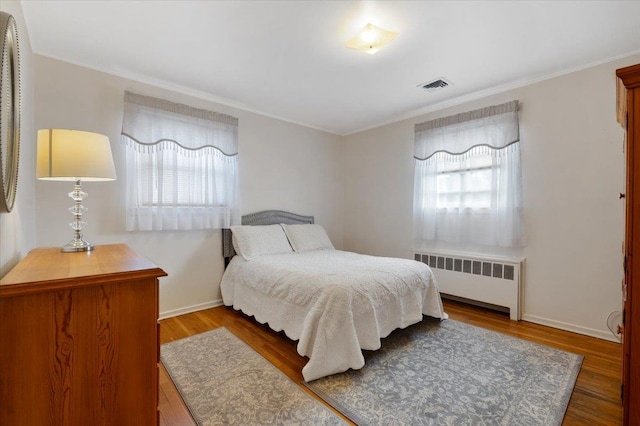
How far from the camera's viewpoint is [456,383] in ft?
5.91

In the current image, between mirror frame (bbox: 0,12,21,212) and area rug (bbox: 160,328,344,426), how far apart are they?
4.53ft

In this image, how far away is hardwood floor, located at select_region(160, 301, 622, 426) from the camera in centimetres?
155

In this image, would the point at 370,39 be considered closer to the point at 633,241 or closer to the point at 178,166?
the point at 633,241

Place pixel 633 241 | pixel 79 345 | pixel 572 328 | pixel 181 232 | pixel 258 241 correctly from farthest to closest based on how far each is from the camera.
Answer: pixel 258 241 < pixel 181 232 < pixel 572 328 < pixel 633 241 < pixel 79 345

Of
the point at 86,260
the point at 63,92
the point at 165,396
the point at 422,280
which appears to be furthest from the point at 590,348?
the point at 63,92

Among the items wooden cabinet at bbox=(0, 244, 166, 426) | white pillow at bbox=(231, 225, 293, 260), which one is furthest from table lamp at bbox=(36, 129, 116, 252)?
white pillow at bbox=(231, 225, 293, 260)

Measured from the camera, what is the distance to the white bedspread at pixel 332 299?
6.24 feet

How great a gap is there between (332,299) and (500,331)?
177 cm

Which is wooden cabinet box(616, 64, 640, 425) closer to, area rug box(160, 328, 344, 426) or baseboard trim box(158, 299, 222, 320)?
area rug box(160, 328, 344, 426)

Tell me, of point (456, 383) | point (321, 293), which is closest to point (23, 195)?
point (321, 293)

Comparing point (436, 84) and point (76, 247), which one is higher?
point (436, 84)

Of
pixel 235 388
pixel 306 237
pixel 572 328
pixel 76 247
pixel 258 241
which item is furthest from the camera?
pixel 306 237

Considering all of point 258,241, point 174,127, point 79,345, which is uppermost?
point 174,127

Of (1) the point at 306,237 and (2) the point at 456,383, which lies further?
(1) the point at 306,237
